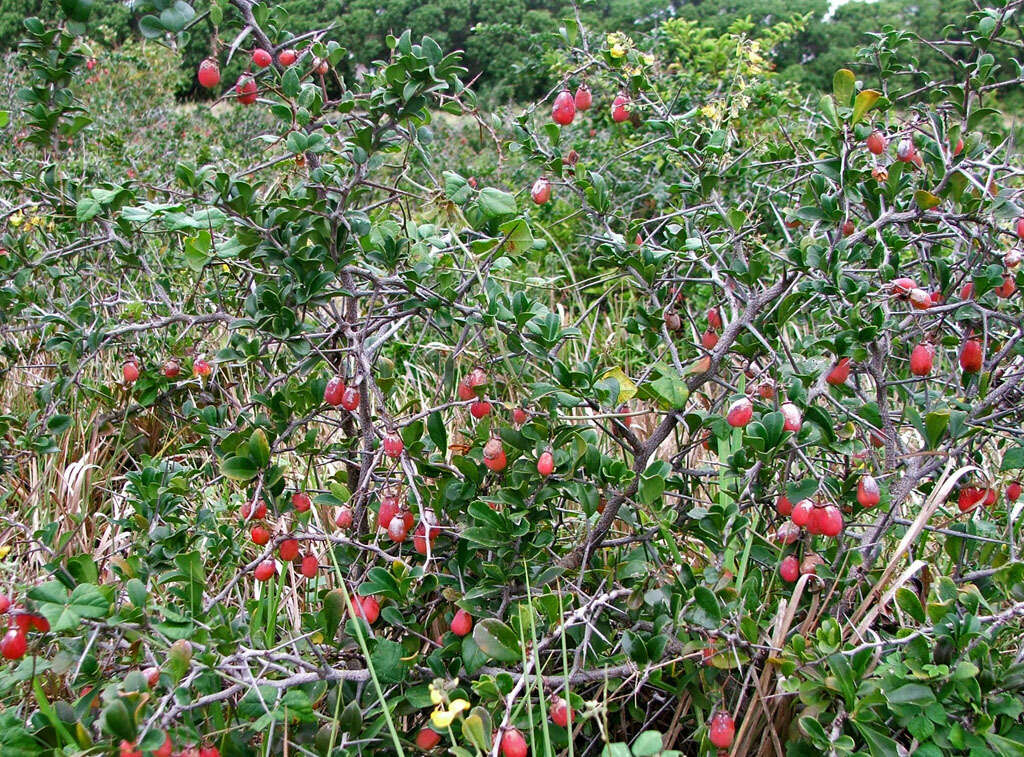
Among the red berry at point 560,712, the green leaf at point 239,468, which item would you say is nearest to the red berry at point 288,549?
the green leaf at point 239,468

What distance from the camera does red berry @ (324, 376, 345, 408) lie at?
53.0 inches

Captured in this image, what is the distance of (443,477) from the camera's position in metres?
1.38

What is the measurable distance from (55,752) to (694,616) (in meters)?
0.88

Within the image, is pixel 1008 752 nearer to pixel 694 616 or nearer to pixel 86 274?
pixel 694 616

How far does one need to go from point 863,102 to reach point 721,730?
1032 millimetres

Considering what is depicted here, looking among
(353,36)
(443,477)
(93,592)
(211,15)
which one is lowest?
(353,36)

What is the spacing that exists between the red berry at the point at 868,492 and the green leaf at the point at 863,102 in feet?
2.01

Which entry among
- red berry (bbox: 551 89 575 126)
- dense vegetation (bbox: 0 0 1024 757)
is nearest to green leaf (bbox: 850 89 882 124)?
dense vegetation (bbox: 0 0 1024 757)

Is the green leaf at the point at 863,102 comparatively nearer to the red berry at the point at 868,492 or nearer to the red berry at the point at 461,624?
the red berry at the point at 868,492

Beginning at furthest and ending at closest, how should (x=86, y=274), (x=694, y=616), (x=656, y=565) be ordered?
(x=86, y=274), (x=656, y=565), (x=694, y=616)

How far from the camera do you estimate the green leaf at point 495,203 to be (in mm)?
1248

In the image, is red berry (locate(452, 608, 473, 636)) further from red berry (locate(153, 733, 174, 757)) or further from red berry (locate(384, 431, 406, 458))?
red berry (locate(153, 733, 174, 757))

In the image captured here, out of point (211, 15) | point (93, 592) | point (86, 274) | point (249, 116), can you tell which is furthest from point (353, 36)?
point (93, 592)

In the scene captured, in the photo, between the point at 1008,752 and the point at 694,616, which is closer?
the point at 1008,752
